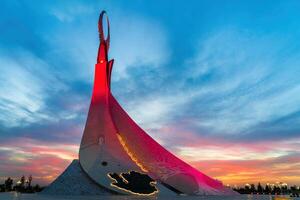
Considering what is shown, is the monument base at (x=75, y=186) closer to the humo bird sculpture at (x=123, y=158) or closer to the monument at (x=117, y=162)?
the monument at (x=117, y=162)

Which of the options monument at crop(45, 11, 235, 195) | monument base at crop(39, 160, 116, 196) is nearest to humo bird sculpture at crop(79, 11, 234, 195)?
monument at crop(45, 11, 235, 195)

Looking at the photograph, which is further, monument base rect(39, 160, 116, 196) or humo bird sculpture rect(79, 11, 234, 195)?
humo bird sculpture rect(79, 11, 234, 195)

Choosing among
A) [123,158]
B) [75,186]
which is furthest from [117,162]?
[75,186]

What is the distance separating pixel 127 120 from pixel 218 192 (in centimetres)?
974

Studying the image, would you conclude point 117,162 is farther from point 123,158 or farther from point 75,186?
point 75,186

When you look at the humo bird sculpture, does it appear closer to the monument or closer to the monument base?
the monument

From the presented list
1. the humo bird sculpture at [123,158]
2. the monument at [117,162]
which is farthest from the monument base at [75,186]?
A: the humo bird sculpture at [123,158]

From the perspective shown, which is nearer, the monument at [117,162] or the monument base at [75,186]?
the monument base at [75,186]

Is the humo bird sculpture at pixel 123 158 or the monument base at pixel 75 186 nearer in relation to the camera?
the monument base at pixel 75 186

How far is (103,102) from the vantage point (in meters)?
28.4

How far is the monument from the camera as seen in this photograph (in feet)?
79.3

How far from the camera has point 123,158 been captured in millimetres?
25750

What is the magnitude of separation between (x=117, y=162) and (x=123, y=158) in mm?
772

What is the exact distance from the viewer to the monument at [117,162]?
24156 mm
